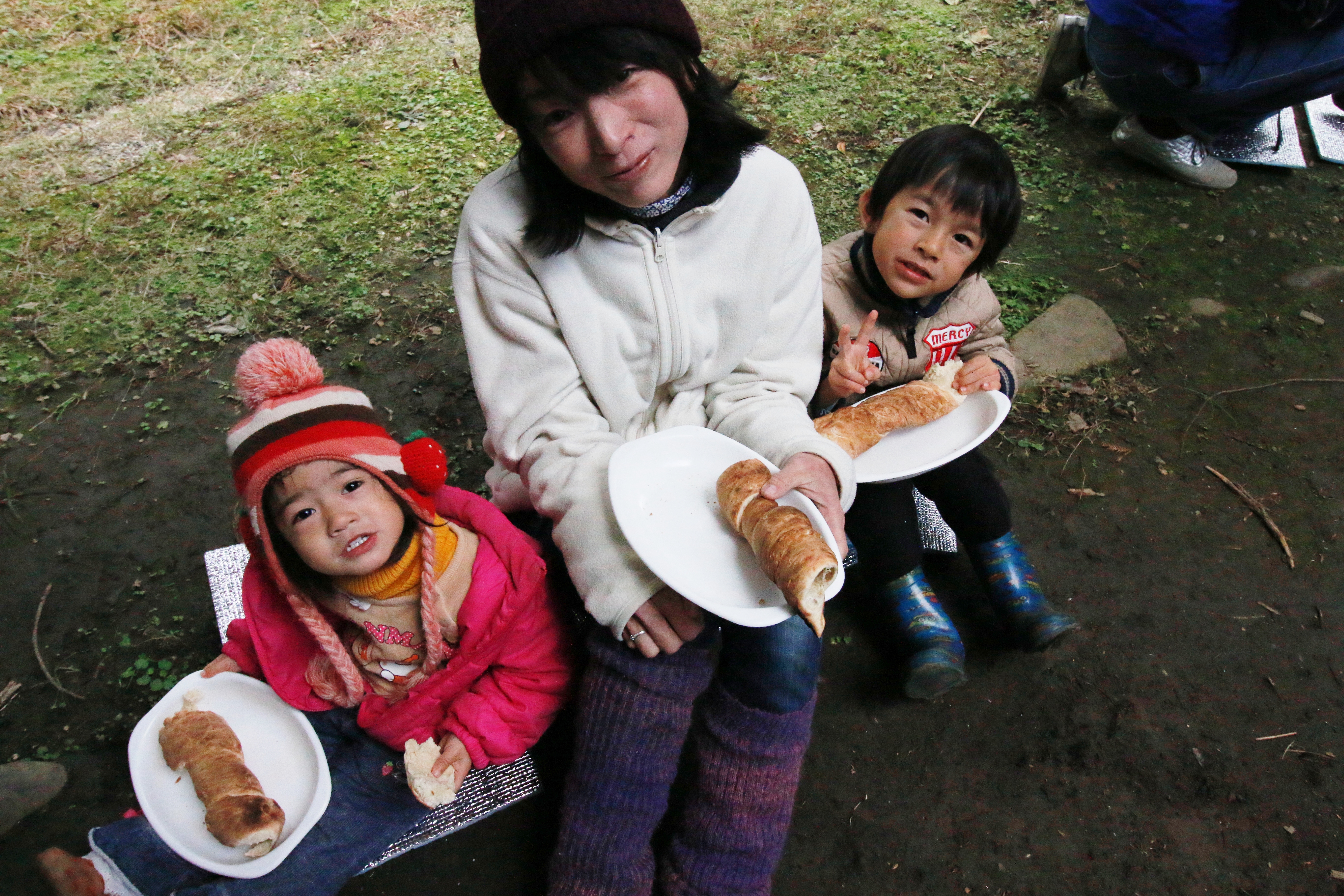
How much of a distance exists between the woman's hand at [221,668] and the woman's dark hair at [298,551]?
32 centimetres

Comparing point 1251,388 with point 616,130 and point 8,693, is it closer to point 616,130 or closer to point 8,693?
point 616,130

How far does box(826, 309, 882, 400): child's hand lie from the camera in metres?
2.05

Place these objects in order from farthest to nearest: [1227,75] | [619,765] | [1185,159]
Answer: [1185,159] → [1227,75] → [619,765]

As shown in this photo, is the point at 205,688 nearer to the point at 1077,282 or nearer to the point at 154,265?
the point at 154,265

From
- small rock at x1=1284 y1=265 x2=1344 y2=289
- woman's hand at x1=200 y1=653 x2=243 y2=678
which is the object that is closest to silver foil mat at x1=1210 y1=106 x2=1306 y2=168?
small rock at x1=1284 y1=265 x2=1344 y2=289

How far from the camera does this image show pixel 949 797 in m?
1.97

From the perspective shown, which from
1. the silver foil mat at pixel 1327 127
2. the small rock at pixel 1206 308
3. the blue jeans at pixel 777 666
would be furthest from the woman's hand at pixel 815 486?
the silver foil mat at pixel 1327 127

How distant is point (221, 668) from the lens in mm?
1740

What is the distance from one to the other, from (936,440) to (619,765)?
113 cm

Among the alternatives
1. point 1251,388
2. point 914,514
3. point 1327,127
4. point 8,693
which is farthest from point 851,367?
point 1327,127

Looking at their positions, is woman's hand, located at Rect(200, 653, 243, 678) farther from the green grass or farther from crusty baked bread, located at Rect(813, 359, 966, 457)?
the green grass

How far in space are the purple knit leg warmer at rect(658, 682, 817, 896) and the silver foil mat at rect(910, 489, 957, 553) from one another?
876mm

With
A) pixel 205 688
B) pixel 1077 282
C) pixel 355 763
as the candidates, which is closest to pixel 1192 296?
pixel 1077 282

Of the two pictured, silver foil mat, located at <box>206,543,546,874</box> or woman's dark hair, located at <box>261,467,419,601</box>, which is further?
silver foil mat, located at <box>206,543,546,874</box>
